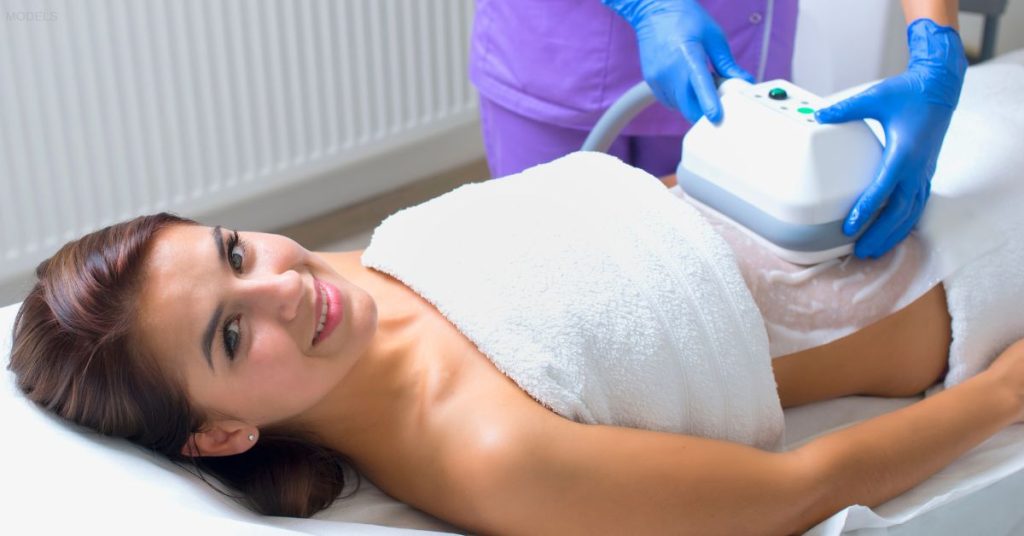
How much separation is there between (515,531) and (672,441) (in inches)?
7.5

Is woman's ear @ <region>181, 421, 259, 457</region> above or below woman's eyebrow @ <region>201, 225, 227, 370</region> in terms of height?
below

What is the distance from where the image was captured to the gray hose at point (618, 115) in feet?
5.56

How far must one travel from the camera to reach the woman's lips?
4.17 feet

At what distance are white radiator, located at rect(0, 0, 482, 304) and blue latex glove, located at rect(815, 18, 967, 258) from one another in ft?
4.47

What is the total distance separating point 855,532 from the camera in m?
1.31

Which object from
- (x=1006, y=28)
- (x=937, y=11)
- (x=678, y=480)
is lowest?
Answer: (x=1006, y=28)

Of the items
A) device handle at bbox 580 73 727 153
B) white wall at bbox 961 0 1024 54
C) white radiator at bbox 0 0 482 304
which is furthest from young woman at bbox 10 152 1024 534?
white wall at bbox 961 0 1024 54

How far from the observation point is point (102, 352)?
120 cm

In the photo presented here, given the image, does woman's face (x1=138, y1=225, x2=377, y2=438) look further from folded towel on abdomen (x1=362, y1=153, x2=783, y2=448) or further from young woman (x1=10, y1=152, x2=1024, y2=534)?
folded towel on abdomen (x1=362, y1=153, x2=783, y2=448)

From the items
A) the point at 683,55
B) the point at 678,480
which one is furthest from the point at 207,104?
the point at 678,480

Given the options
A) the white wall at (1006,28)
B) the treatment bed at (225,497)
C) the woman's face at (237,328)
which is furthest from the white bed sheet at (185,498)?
→ the white wall at (1006,28)

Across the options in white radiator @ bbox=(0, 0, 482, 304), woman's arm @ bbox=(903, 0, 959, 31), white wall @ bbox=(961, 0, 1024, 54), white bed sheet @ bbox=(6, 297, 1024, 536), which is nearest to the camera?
white bed sheet @ bbox=(6, 297, 1024, 536)

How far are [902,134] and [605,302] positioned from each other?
0.42m

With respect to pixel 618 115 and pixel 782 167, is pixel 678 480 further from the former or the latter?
pixel 618 115
